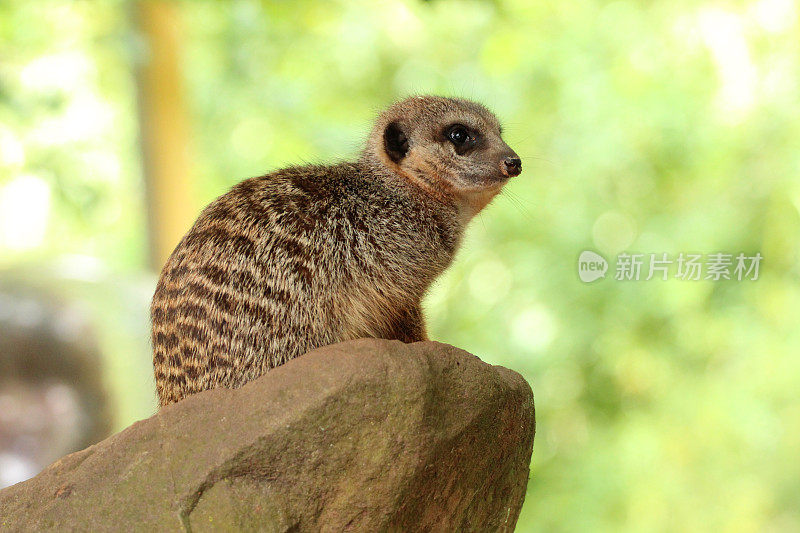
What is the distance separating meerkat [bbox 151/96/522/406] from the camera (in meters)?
1.45

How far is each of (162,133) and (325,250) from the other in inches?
87.7

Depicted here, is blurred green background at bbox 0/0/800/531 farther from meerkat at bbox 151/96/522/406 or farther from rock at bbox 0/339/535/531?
rock at bbox 0/339/535/531

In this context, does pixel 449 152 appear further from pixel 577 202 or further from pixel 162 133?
pixel 162 133

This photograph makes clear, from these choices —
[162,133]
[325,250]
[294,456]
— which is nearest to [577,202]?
[162,133]

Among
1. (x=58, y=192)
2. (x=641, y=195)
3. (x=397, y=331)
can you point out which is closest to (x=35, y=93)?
(x=58, y=192)

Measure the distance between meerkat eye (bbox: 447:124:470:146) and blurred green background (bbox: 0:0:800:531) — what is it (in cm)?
129

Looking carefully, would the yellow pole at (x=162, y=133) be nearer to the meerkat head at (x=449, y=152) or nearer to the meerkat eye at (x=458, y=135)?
the meerkat head at (x=449, y=152)

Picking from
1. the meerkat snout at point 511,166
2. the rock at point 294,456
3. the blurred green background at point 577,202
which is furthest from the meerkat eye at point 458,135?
the blurred green background at point 577,202

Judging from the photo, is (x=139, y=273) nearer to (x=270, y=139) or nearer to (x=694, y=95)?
(x=270, y=139)

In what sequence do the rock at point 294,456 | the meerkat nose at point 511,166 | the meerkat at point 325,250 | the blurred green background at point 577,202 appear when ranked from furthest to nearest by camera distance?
1. the blurred green background at point 577,202
2. the meerkat nose at point 511,166
3. the meerkat at point 325,250
4. the rock at point 294,456

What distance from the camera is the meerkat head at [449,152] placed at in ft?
5.59

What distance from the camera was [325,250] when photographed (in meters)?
1.52

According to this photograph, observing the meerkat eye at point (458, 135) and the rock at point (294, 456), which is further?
the meerkat eye at point (458, 135)

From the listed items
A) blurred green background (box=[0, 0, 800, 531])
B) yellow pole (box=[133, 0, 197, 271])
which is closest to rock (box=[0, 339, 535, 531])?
blurred green background (box=[0, 0, 800, 531])
